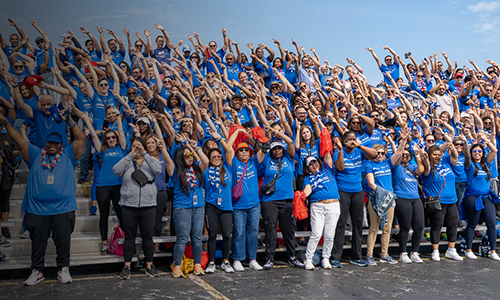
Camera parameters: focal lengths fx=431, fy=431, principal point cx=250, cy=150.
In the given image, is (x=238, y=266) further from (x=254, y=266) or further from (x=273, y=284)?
(x=273, y=284)

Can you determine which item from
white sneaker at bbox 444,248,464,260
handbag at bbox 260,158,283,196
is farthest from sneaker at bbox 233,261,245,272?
white sneaker at bbox 444,248,464,260

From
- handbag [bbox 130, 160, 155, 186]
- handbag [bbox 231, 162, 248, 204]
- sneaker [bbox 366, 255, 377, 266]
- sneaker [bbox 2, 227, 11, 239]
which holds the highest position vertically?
handbag [bbox 130, 160, 155, 186]

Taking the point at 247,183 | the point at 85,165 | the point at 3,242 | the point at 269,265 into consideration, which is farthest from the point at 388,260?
the point at 3,242

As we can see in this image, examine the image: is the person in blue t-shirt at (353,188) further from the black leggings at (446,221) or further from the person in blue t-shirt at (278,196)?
the black leggings at (446,221)

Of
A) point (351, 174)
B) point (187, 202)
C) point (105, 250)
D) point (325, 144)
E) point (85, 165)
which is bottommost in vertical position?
point (105, 250)

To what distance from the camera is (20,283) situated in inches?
224

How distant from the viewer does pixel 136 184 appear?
620 centimetres

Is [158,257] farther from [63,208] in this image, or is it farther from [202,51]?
[202,51]

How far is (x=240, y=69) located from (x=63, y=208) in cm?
798

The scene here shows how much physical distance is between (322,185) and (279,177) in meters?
0.73

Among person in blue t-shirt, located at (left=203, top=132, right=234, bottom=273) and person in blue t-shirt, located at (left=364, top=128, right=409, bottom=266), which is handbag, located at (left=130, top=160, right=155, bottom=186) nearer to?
person in blue t-shirt, located at (left=203, top=132, right=234, bottom=273)

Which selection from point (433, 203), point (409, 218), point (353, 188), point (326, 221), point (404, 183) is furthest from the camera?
point (433, 203)

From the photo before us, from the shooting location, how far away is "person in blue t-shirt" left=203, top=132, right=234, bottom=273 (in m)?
6.66

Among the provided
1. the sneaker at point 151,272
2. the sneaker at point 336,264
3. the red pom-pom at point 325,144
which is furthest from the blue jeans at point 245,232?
the red pom-pom at point 325,144
